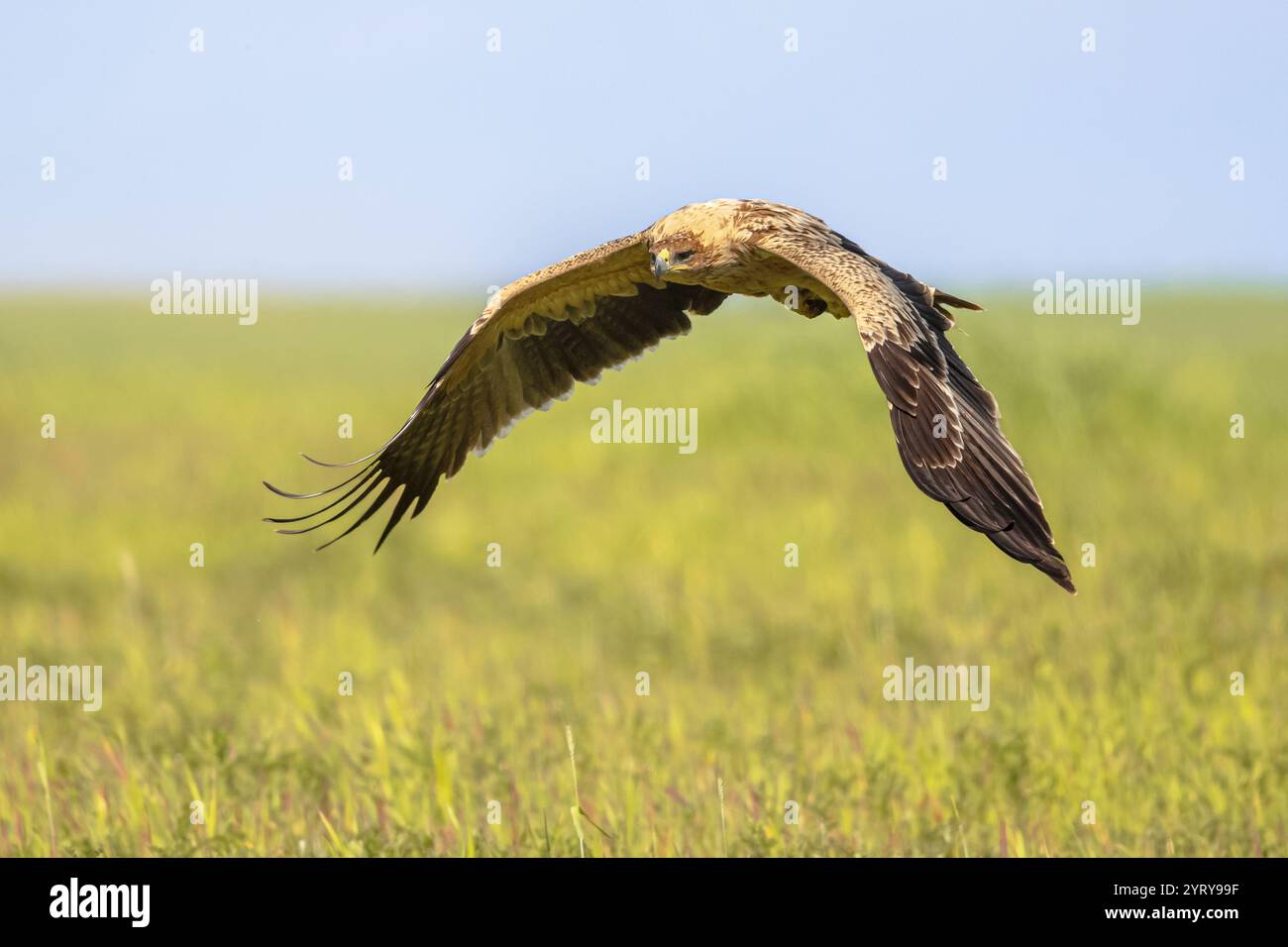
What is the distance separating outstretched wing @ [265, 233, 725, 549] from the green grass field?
1323 mm

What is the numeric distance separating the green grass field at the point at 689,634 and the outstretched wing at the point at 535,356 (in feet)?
4.34

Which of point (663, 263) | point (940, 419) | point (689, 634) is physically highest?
point (663, 263)

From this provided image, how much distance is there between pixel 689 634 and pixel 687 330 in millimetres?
4417

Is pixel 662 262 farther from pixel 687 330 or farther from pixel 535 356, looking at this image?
pixel 535 356

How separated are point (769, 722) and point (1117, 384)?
35.9ft

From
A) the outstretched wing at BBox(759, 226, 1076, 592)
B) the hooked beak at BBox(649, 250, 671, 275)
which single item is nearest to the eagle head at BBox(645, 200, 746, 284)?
the hooked beak at BBox(649, 250, 671, 275)

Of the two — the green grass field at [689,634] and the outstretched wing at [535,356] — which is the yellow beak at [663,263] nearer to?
the outstretched wing at [535,356]

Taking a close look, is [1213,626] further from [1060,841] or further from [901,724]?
[1060,841]

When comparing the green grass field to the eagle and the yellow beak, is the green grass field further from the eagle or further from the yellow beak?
the yellow beak

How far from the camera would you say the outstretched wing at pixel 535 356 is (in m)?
6.16

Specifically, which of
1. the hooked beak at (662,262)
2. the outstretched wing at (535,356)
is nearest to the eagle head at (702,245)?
the hooked beak at (662,262)

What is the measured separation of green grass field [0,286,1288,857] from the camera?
6.40m

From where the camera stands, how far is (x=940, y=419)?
13.3 feet

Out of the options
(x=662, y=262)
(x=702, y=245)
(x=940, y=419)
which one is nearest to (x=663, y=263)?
(x=662, y=262)
